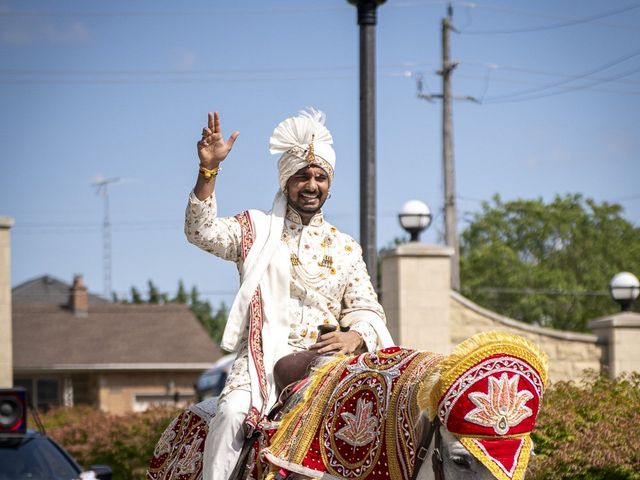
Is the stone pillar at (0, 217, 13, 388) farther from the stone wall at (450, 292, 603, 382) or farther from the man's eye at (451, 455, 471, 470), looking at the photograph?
the man's eye at (451, 455, 471, 470)

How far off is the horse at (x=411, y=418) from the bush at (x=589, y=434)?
303cm

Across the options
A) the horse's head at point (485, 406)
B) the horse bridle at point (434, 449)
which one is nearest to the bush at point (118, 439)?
the horse bridle at point (434, 449)

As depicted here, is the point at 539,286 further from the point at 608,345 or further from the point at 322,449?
the point at 322,449

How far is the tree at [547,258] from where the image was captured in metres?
62.9

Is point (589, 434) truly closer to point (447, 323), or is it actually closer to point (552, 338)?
point (447, 323)

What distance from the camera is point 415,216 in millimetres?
16875

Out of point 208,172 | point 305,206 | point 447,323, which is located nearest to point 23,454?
point 305,206

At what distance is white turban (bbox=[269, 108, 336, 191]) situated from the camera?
6504mm

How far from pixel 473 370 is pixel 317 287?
1.78m

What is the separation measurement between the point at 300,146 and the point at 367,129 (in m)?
5.00

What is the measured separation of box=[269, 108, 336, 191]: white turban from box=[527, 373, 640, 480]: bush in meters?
2.95

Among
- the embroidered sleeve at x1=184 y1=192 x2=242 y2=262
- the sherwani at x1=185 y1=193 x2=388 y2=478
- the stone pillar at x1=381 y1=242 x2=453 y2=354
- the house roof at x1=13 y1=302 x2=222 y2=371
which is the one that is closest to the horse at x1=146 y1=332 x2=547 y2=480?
the sherwani at x1=185 y1=193 x2=388 y2=478

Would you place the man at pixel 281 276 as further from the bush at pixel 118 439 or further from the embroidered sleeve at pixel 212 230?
the bush at pixel 118 439

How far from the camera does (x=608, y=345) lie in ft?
60.0
